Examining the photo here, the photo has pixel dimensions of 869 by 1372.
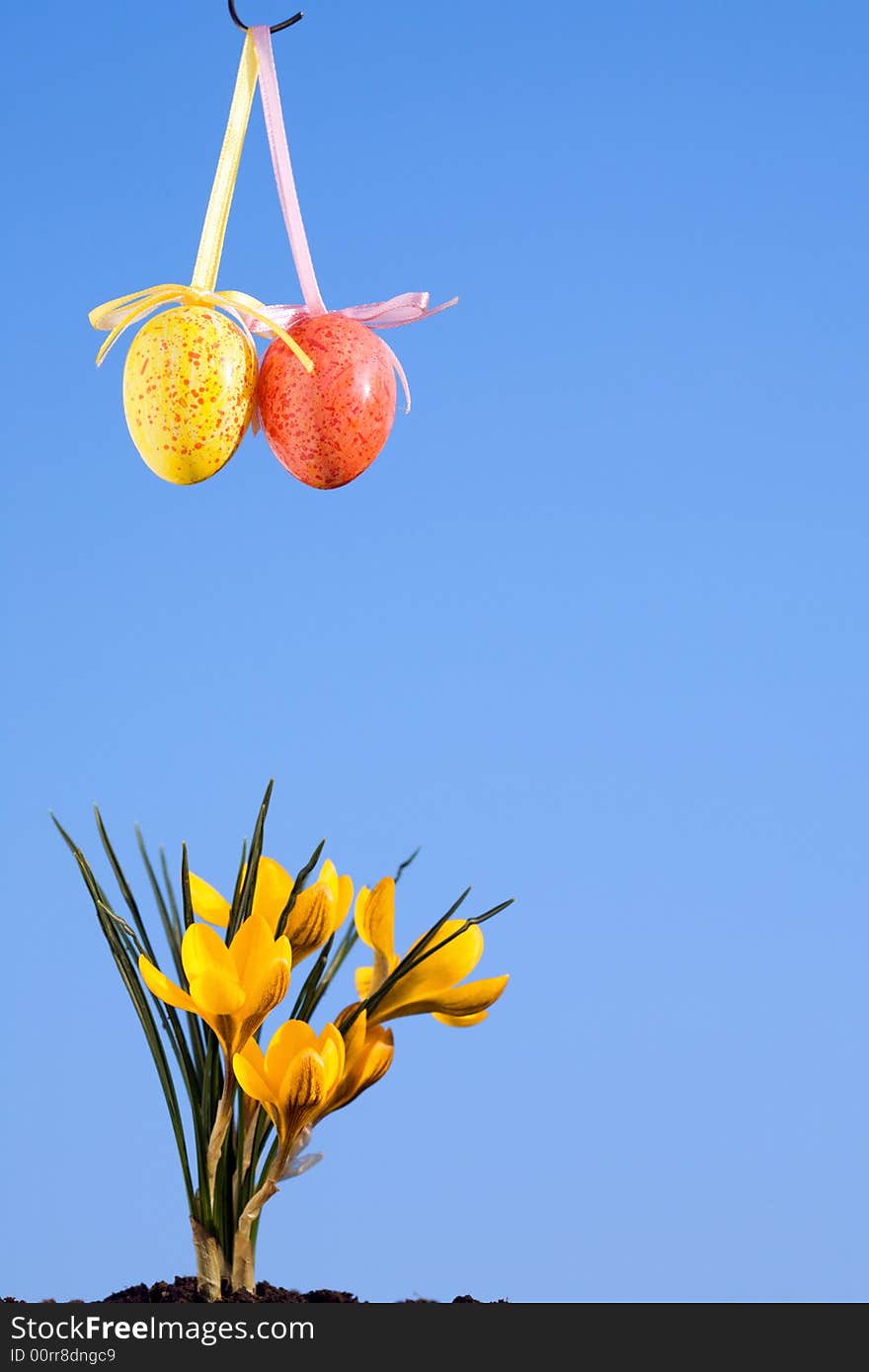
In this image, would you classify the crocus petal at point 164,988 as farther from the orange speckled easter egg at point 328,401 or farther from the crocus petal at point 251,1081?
the orange speckled easter egg at point 328,401

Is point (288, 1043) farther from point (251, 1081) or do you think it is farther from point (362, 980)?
point (362, 980)

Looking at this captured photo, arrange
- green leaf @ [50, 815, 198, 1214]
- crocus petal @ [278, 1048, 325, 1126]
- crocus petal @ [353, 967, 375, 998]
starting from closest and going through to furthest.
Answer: crocus petal @ [278, 1048, 325, 1126] < green leaf @ [50, 815, 198, 1214] < crocus petal @ [353, 967, 375, 998]

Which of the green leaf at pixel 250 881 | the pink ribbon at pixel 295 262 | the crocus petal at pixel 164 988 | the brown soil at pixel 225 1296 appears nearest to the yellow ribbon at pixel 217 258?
the pink ribbon at pixel 295 262

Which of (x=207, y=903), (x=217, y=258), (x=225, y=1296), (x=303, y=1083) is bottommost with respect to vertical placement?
(x=225, y=1296)

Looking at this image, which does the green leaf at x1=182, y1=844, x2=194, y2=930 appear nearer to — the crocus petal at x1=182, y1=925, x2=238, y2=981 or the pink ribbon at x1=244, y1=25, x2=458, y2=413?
the crocus petal at x1=182, y1=925, x2=238, y2=981

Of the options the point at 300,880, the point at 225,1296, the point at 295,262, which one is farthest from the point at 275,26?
the point at 225,1296

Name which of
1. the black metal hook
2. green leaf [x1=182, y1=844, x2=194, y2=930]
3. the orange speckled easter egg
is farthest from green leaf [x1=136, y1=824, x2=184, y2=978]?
the black metal hook

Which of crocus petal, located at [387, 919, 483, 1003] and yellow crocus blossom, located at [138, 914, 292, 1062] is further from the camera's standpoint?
crocus petal, located at [387, 919, 483, 1003]
